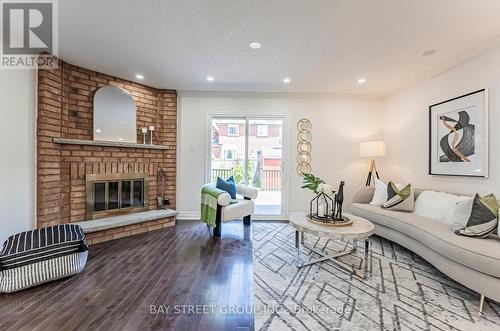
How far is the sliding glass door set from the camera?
15.2 feet

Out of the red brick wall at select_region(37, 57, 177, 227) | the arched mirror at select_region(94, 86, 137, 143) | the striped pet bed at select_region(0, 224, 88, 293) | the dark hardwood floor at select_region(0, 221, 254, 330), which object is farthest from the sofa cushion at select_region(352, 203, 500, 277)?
the arched mirror at select_region(94, 86, 137, 143)

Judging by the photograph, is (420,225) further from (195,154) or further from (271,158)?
(195,154)

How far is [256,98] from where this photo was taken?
4.56 meters

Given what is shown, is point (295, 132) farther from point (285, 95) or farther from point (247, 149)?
point (247, 149)

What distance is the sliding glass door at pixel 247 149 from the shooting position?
463 centimetres

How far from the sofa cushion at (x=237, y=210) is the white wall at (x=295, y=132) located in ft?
3.43

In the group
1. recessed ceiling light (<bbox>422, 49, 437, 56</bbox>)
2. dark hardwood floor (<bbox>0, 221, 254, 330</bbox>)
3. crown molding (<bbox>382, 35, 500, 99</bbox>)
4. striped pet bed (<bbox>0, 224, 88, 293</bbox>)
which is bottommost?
dark hardwood floor (<bbox>0, 221, 254, 330</bbox>)

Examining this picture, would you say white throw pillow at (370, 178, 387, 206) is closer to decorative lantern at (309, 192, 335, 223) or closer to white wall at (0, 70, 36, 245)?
decorative lantern at (309, 192, 335, 223)

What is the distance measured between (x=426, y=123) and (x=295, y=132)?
84.4 inches

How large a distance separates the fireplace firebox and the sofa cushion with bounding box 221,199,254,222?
5.48 feet

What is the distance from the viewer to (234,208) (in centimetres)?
360

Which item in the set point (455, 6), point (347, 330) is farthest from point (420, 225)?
point (455, 6)

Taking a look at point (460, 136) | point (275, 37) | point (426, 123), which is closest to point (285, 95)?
point (275, 37)

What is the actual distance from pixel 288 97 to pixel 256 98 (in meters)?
0.66
